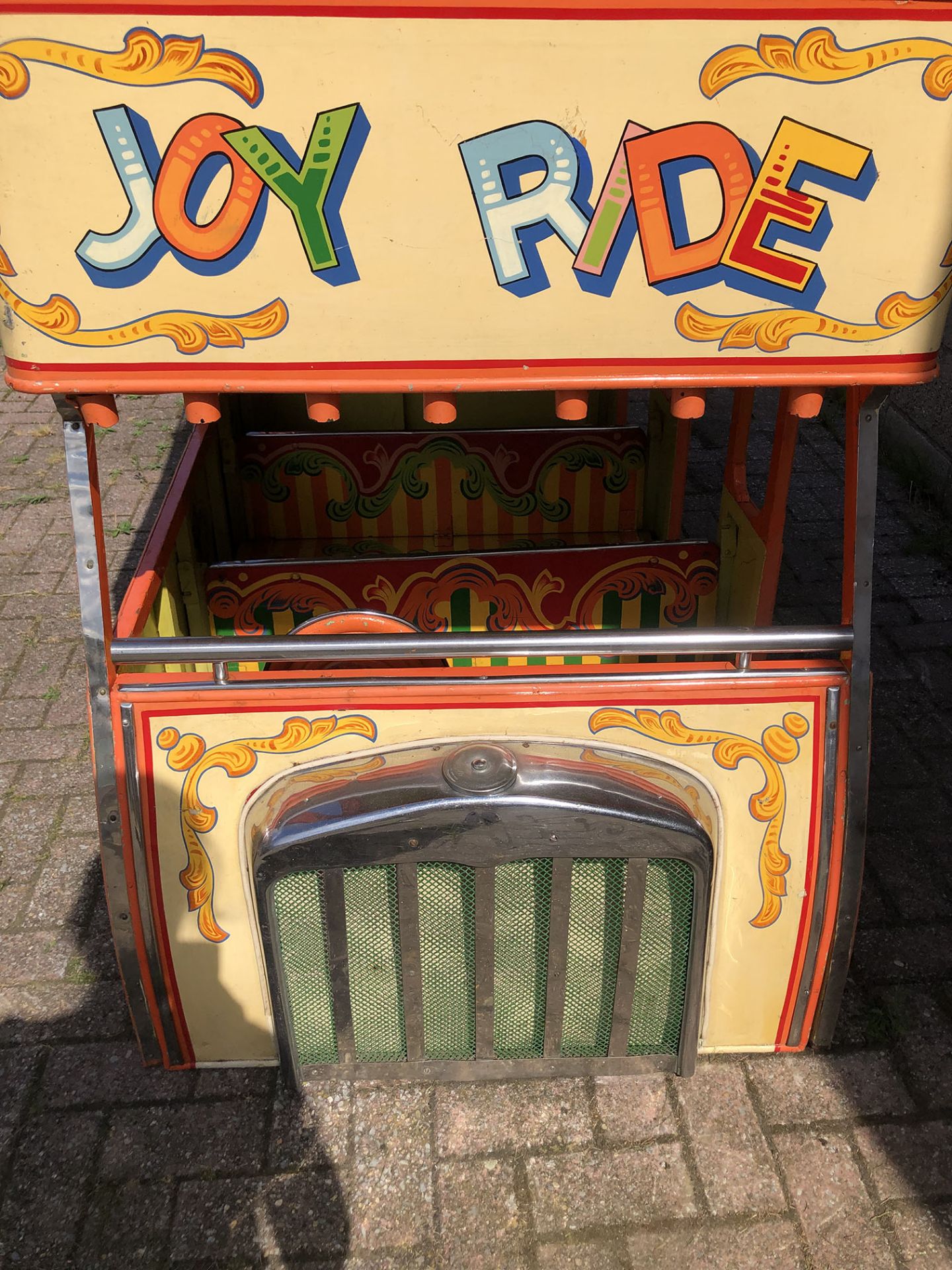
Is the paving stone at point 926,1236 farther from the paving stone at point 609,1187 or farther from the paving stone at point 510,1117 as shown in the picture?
the paving stone at point 510,1117

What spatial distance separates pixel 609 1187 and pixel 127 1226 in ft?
3.63

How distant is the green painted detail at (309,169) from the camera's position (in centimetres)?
146

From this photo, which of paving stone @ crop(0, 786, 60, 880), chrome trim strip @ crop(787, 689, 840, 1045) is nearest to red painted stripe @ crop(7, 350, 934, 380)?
chrome trim strip @ crop(787, 689, 840, 1045)

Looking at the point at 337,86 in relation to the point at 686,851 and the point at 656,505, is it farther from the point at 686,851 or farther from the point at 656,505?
the point at 656,505

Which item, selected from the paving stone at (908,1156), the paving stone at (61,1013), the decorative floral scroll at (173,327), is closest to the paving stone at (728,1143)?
the paving stone at (908,1156)

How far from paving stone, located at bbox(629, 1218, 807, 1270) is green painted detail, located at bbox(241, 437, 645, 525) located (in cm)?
225

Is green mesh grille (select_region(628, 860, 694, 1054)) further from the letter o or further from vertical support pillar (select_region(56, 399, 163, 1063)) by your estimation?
the letter o

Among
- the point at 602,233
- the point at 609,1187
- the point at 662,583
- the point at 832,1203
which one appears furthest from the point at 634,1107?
the point at 602,233

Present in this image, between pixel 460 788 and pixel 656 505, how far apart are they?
1806mm

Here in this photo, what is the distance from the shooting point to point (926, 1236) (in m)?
2.23

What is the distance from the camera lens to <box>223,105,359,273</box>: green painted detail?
1.46 metres

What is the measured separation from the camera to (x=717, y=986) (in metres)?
2.45

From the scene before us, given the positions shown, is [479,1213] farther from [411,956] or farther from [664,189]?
[664,189]

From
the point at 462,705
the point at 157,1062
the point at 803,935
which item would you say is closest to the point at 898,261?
the point at 462,705
